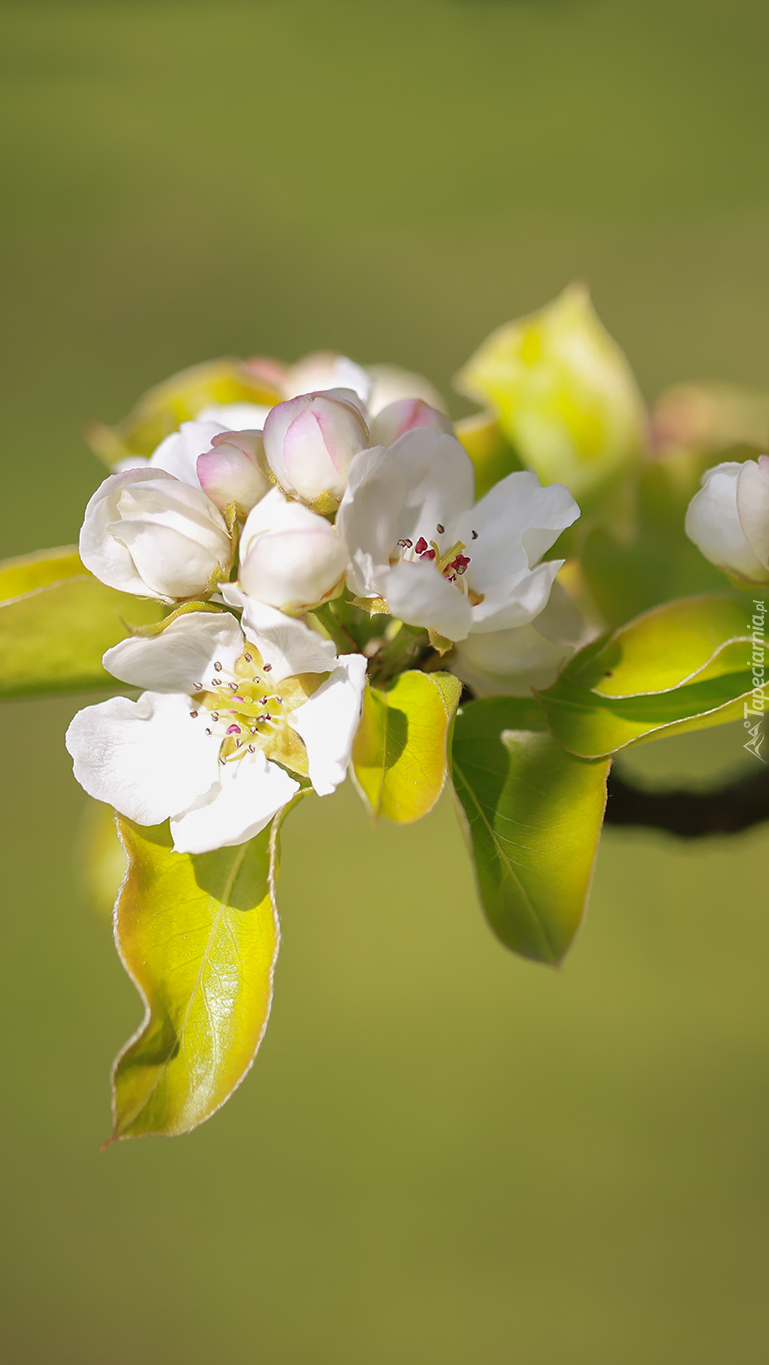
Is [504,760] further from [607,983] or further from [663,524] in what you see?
[607,983]

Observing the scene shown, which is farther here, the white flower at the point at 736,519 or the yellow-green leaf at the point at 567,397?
the yellow-green leaf at the point at 567,397

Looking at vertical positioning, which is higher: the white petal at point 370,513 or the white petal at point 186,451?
the white petal at point 186,451

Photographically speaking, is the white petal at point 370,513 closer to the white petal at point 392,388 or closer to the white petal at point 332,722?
the white petal at point 332,722

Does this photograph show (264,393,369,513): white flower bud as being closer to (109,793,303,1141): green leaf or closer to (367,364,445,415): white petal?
(109,793,303,1141): green leaf

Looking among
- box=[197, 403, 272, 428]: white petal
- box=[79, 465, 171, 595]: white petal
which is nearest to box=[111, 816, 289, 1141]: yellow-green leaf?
box=[79, 465, 171, 595]: white petal

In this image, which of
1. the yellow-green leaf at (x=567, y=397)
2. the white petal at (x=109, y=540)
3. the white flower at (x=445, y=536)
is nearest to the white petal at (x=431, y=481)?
the white flower at (x=445, y=536)

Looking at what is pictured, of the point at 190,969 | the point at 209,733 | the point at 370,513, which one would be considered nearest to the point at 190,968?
the point at 190,969

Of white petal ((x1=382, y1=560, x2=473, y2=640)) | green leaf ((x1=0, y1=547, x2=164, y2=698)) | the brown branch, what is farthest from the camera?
the brown branch
